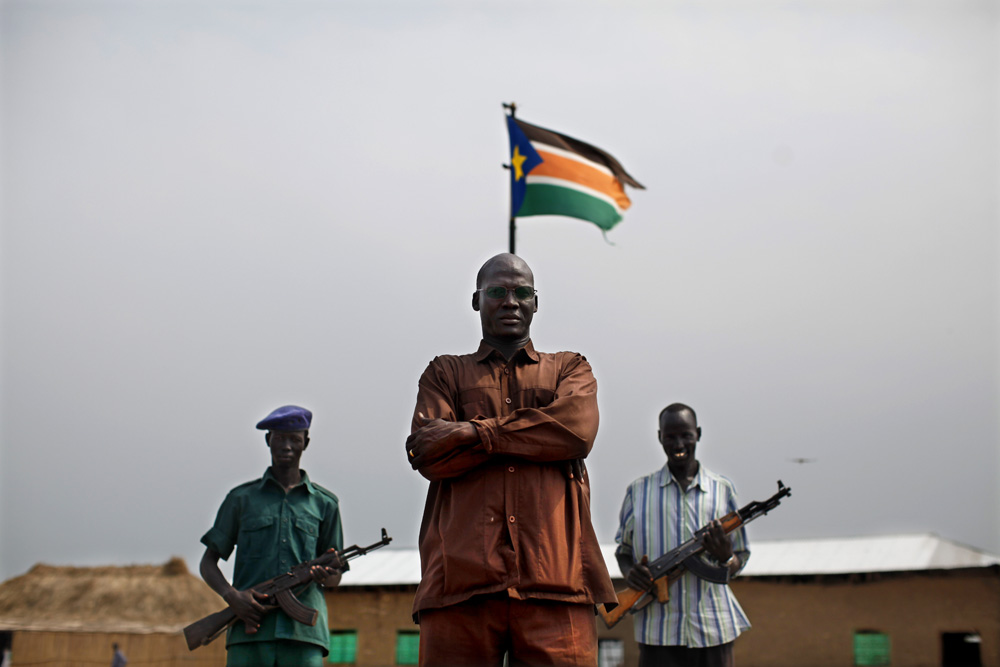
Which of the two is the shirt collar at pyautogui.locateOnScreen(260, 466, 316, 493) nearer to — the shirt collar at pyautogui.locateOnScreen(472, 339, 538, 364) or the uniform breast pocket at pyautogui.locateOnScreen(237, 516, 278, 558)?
the uniform breast pocket at pyautogui.locateOnScreen(237, 516, 278, 558)

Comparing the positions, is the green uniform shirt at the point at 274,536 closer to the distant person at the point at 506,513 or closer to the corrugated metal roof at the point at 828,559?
the distant person at the point at 506,513

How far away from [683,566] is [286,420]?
10.4 feet

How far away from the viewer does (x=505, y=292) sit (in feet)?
15.1

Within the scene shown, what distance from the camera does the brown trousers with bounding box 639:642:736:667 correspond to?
21.9 ft

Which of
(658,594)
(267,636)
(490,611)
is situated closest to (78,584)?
(267,636)

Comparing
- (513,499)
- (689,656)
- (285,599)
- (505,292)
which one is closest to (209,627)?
(285,599)

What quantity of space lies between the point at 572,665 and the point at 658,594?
3.12m

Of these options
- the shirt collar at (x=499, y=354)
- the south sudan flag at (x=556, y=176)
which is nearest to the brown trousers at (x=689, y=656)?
the shirt collar at (x=499, y=354)

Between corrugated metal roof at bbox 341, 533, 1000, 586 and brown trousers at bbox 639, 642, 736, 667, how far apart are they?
8.62 m

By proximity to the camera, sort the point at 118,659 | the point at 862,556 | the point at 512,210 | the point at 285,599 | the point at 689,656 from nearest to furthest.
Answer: the point at 285,599, the point at 689,656, the point at 512,210, the point at 118,659, the point at 862,556

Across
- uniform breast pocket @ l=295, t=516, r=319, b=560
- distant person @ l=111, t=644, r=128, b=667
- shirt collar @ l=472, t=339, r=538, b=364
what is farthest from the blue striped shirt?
distant person @ l=111, t=644, r=128, b=667

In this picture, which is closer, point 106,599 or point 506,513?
point 506,513

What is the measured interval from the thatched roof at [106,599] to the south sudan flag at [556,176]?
11739 mm

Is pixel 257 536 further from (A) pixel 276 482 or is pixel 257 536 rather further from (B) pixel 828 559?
(B) pixel 828 559
